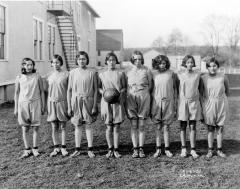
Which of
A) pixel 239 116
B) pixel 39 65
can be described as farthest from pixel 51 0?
pixel 239 116

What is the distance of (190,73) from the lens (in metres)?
6.23

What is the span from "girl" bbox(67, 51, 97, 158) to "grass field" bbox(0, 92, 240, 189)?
0.61 metres

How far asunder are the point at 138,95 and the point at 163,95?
439 millimetres

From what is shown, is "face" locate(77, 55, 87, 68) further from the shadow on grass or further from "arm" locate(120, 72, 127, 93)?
the shadow on grass

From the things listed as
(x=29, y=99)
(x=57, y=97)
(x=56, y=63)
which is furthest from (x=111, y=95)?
(x=29, y=99)

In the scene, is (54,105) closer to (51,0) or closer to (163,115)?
(163,115)

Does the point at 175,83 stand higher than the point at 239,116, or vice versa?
the point at 175,83

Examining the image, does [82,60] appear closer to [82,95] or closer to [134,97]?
[82,95]

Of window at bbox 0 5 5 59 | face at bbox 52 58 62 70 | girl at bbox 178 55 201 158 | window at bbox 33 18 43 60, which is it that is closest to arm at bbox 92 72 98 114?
face at bbox 52 58 62 70

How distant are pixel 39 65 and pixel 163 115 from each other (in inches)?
498

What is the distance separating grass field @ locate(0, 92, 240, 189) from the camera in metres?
4.86

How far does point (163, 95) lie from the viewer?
6.14 meters

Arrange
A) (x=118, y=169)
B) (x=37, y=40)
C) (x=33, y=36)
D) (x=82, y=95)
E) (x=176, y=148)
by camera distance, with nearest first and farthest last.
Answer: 1. (x=118, y=169)
2. (x=82, y=95)
3. (x=176, y=148)
4. (x=33, y=36)
5. (x=37, y=40)

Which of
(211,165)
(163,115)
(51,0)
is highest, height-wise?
(51,0)
